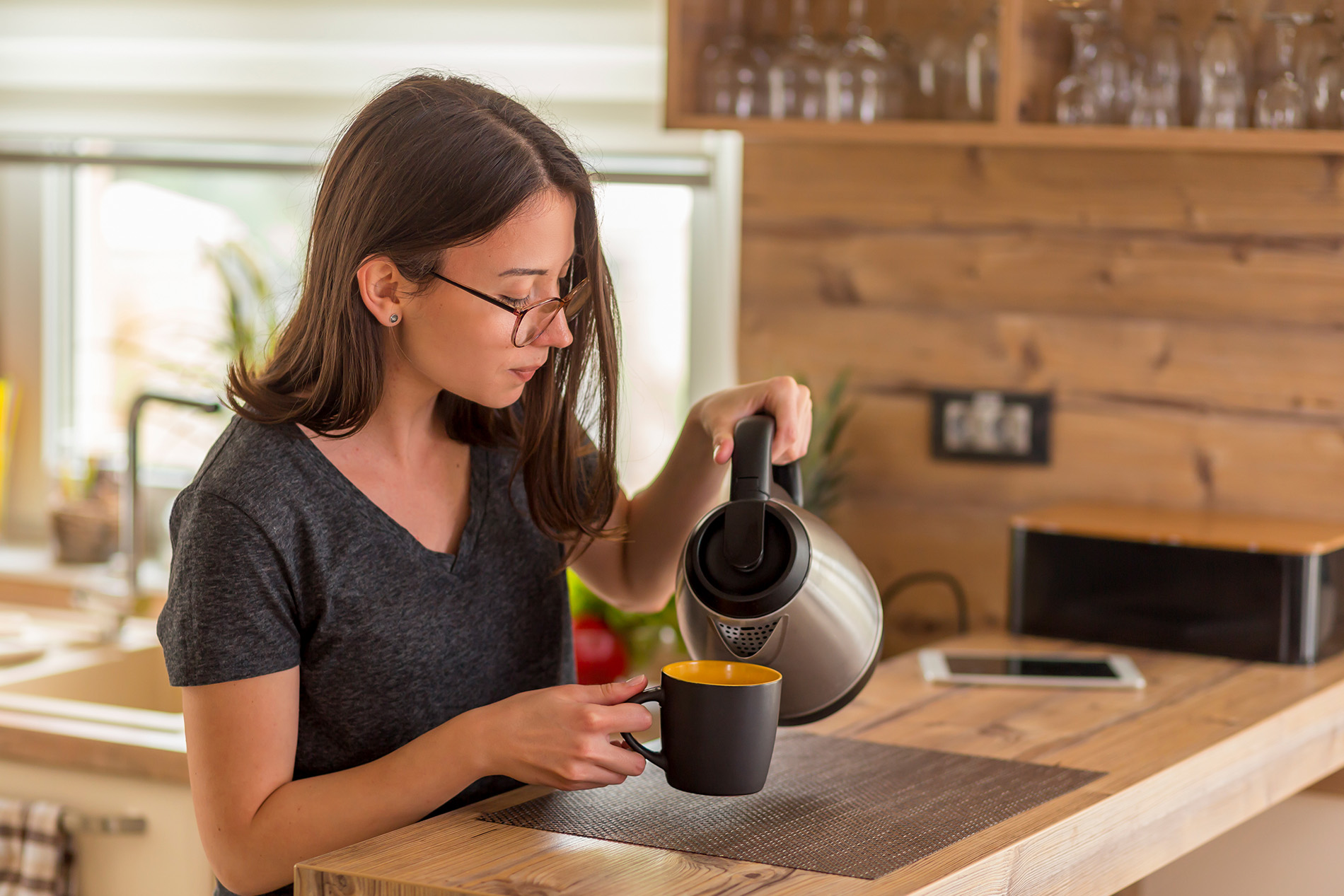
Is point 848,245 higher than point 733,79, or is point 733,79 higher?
point 733,79

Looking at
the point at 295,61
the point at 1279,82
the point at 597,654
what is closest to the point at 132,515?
the point at 597,654

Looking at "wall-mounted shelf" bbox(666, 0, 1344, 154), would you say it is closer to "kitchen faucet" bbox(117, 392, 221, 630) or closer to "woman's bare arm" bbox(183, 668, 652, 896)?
"kitchen faucet" bbox(117, 392, 221, 630)

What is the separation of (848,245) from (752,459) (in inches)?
41.6

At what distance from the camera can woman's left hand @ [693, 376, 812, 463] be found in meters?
1.24

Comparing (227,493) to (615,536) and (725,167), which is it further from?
(725,167)

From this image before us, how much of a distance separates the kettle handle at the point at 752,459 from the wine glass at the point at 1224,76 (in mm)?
893

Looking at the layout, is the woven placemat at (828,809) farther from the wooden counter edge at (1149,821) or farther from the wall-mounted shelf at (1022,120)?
the wall-mounted shelf at (1022,120)

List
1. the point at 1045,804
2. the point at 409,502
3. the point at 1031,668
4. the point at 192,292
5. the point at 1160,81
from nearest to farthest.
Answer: the point at 1045,804, the point at 409,502, the point at 1031,668, the point at 1160,81, the point at 192,292

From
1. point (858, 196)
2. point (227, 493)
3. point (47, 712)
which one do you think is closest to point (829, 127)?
point (858, 196)

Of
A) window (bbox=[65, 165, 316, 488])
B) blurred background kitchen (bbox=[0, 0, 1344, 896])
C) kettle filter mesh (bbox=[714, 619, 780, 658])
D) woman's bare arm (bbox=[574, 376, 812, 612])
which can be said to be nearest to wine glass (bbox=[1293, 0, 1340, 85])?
blurred background kitchen (bbox=[0, 0, 1344, 896])

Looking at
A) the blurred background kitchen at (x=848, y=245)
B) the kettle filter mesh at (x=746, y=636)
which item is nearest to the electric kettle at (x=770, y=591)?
the kettle filter mesh at (x=746, y=636)

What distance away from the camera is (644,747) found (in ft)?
3.66

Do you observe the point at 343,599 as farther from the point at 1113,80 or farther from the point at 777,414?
the point at 1113,80

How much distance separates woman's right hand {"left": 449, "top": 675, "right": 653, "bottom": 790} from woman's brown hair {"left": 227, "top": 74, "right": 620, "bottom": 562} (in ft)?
0.95
